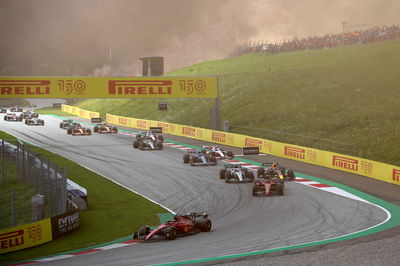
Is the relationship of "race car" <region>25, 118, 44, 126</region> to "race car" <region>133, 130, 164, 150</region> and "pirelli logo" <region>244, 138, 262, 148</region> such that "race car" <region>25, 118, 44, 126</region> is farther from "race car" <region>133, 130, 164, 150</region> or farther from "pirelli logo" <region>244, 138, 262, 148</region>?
"pirelli logo" <region>244, 138, 262, 148</region>

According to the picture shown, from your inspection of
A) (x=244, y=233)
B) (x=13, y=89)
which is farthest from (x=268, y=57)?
(x=244, y=233)

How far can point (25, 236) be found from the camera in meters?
19.4

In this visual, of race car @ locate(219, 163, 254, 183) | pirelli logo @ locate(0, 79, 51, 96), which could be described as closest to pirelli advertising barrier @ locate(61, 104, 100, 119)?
pirelli logo @ locate(0, 79, 51, 96)

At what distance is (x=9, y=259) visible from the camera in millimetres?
18141

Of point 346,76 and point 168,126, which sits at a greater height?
point 346,76

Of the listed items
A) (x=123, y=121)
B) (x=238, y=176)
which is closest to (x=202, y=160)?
(x=238, y=176)

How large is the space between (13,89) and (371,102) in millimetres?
34435

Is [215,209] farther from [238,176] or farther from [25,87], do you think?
[25,87]

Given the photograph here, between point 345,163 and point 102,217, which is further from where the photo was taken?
point 345,163

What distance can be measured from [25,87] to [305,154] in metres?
24.6

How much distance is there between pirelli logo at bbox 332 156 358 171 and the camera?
117ft

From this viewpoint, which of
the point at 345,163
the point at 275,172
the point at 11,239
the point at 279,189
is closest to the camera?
the point at 11,239

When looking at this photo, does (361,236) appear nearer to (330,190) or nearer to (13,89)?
(330,190)

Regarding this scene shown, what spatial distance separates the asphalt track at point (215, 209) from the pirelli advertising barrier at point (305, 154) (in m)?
4.98
